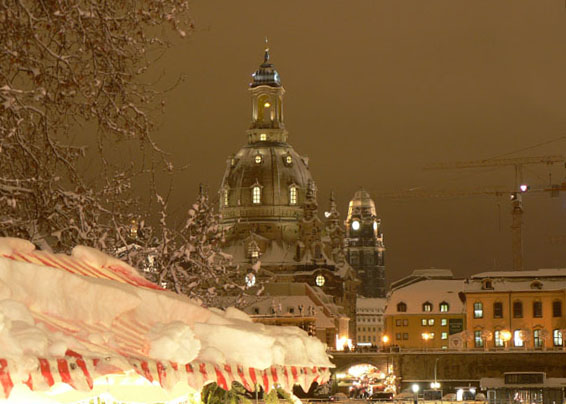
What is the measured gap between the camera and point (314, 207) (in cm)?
14875

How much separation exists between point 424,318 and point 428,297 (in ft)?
7.42

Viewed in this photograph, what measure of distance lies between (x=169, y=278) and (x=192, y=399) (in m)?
14.3

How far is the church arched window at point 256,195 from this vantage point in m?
151

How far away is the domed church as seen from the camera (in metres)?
146

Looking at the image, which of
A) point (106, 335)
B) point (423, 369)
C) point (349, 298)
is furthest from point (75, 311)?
point (349, 298)

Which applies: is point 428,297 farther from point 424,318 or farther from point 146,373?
point 146,373

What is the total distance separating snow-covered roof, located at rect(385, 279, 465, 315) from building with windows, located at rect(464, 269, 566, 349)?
463 inches

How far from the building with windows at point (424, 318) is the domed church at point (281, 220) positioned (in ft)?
89.1

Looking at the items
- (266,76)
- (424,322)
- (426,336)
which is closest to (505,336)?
(426,336)

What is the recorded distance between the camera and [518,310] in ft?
334

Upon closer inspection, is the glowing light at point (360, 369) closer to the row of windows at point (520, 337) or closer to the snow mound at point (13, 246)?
the row of windows at point (520, 337)

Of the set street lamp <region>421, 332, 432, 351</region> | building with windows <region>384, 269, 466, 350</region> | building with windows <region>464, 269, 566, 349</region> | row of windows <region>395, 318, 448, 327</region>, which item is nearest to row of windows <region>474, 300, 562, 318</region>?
building with windows <region>464, 269, 566, 349</region>

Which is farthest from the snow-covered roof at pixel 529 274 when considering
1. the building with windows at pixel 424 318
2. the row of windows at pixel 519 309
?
the building with windows at pixel 424 318

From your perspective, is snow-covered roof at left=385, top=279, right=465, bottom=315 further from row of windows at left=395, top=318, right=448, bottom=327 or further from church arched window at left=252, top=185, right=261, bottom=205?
church arched window at left=252, top=185, right=261, bottom=205
